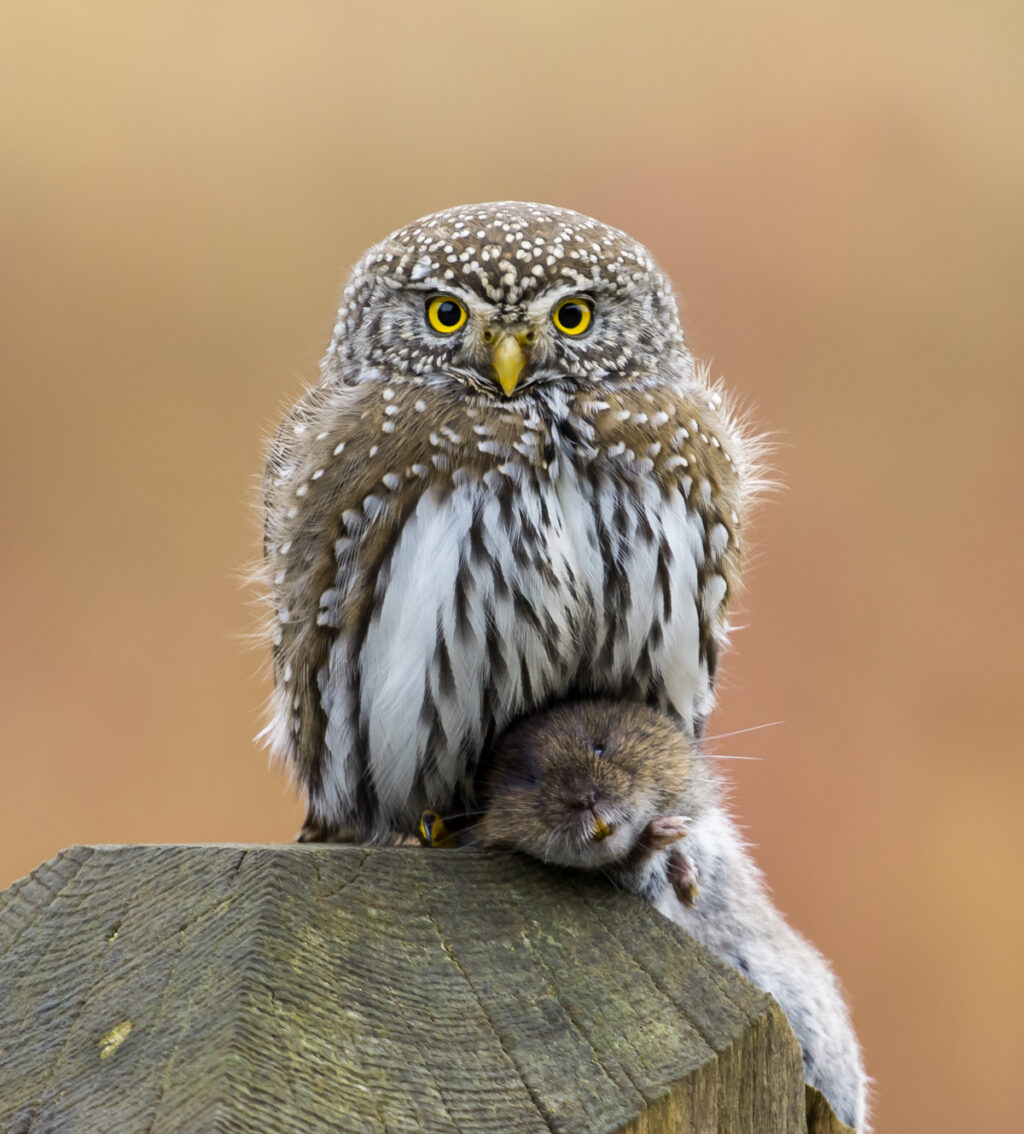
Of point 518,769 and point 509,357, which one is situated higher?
point 509,357

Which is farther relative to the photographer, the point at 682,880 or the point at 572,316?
the point at 572,316

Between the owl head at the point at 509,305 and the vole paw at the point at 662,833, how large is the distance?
0.83m

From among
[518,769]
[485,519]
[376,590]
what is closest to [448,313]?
[485,519]

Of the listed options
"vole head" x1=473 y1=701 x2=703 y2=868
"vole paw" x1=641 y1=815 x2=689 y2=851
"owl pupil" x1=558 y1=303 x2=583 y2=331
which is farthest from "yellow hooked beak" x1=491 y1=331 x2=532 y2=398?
"vole paw" x1=641 y1=815 x2=689 y2=851

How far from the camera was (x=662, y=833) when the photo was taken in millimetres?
2002

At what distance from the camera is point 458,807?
8.32 ft

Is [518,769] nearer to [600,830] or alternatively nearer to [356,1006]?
[600,830]

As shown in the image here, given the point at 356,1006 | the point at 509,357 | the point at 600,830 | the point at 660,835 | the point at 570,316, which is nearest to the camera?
the point at 356,1006

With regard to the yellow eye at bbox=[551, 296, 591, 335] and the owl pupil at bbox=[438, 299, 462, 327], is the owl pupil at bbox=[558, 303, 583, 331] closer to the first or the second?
the yellow eye at bbox=[551, 296, 591, 335]

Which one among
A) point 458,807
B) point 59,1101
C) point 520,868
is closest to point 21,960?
point 59,1101

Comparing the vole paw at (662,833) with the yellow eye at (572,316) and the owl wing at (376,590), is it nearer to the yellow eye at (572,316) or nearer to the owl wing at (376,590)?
the owl wing at (376,590)

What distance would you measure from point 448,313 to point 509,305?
146 mm


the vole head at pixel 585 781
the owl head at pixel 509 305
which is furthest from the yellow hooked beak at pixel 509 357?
the vole head at pixel 585 781

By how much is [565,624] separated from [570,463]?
29cm
